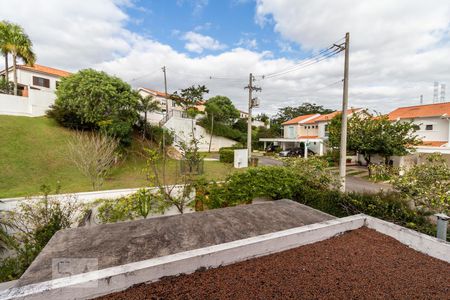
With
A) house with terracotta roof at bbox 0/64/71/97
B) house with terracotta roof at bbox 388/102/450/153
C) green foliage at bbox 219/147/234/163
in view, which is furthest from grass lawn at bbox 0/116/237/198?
house with terracotta roof at bbox 388/102/450/153

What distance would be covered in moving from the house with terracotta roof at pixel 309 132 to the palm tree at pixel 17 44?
95.2ft

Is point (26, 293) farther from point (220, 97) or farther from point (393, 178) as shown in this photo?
point (220, 97)

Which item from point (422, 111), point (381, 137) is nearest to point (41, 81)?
point (381, 137)

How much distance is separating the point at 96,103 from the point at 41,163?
553 centimetres

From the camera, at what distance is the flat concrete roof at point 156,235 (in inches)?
119

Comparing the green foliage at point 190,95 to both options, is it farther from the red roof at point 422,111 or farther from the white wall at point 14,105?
the red roof at point 422,111

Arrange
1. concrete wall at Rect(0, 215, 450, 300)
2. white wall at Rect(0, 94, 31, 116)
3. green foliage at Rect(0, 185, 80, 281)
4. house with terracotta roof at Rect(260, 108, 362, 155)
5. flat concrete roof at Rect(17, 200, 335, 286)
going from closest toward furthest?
concrete wall at Rect(0, 215, 450, 300) < flat concrete roof at Rect(17, 200, 335, 286) < green foliage at Rect(0, 185, 80, 281) < white wall at Rect(0, 94, 31, 116) < house with terracotta roof at Rect(260, 108, 362, 155)

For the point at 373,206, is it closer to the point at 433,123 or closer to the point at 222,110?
the point at 433,123

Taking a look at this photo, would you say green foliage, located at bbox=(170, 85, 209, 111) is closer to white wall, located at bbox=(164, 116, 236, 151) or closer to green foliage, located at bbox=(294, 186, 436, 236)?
white wall, located at bbox=(164, 116, 236, 151)

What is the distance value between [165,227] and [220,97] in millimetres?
36105

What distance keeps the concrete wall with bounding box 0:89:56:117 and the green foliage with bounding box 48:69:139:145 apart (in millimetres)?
2305

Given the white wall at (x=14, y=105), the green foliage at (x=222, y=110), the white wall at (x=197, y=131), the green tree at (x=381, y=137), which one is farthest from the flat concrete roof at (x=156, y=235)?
the green foliage at (x=222, y=110)

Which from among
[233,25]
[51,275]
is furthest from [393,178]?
[233,25]

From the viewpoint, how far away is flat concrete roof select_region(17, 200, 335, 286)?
9.95 feet
